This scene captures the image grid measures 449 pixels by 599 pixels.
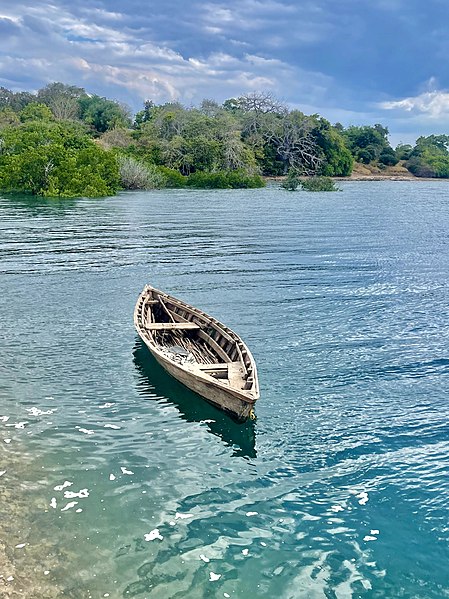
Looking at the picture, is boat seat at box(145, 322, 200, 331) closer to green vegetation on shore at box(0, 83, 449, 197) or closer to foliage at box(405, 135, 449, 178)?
green vegetation on shore at box(0, 83, 449, 197)

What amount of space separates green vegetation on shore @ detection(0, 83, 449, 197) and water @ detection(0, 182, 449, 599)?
43749 millimetres

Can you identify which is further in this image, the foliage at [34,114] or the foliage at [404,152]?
the foliage at [404,152]

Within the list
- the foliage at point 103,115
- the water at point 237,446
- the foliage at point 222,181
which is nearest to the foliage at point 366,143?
the foliage at point 103,115

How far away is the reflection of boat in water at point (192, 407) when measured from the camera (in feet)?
40.2

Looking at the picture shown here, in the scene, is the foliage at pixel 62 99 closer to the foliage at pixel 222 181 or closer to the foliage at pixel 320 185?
the foliage at pixel 222 181

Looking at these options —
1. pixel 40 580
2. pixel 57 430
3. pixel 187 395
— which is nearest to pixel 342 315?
pixel 187 395

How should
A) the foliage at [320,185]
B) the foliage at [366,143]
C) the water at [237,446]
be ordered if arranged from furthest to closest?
the foliage at [366,143]
the foliage at [320,185]
the water at [237,446]

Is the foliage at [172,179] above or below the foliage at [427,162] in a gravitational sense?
below

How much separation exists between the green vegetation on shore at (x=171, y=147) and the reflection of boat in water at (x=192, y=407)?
52.1m

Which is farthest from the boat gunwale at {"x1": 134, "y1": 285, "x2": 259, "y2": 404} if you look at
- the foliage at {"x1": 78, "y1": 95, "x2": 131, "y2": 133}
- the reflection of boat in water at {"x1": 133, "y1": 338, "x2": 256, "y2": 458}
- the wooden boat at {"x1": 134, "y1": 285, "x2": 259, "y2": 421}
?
the foliage at {"x1": 78, "y1": 95, "x2": 131, "y2": 133}

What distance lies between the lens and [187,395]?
14266 millimetres

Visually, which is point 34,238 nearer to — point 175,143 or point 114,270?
point 114,270

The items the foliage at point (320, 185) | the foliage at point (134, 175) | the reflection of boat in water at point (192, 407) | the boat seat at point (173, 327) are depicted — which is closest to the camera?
the reflection of boat in water at point (192, 407)

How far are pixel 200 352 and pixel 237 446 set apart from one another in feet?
15.9
